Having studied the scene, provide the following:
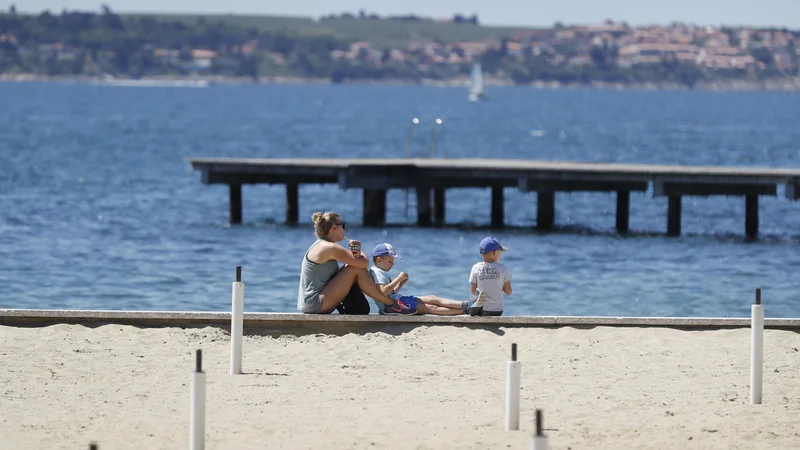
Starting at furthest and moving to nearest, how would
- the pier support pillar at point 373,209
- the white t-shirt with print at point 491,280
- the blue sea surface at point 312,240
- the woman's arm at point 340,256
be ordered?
the pier support pillar at point 373,209 < the blue sea surface at point 312,240 < the white t-shirt with print at point 491,280 < the woman's arm at point 340,256

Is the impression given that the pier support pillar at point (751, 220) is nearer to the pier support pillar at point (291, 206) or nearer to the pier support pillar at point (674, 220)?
the pier support pillar at point (674, 220)

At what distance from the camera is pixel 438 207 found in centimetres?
3381

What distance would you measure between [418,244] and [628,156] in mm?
45809

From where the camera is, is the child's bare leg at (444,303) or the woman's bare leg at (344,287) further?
the child's bare leg at (444,303)

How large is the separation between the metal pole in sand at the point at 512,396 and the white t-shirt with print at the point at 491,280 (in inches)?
143

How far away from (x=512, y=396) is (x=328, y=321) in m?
3.91

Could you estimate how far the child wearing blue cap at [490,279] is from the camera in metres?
13.6

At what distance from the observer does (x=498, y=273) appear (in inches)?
536

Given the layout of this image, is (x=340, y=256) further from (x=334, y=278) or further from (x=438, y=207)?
(x=438, y=207)

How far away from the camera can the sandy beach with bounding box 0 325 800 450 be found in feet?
32.7

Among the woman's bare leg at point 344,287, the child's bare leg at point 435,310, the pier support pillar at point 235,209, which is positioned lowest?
the pier support pillar at point 235,209

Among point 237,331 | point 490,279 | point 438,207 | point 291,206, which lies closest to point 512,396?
point 237,331

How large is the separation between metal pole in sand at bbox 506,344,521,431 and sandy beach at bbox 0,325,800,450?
9cm

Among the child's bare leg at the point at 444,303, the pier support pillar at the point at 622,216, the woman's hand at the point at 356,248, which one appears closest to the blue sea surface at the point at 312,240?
the pier support pillar at the point at 622,216
